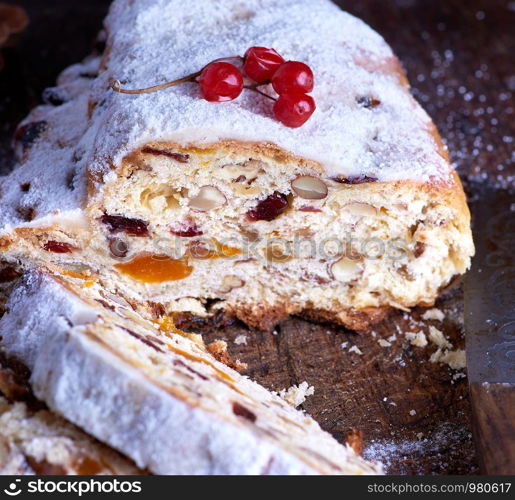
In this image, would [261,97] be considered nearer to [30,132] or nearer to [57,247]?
[57,247]

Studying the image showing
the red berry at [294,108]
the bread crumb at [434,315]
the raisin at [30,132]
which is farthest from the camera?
the raisin at [30,132]

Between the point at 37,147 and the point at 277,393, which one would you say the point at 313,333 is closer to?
the point at 277,393

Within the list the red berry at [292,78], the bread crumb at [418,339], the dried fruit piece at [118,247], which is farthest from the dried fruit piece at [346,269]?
the dried fruit piece at [118,247]

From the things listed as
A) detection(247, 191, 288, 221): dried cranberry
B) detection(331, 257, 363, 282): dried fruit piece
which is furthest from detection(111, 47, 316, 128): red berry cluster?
detection(331, 257, 363, 282): dried fruit piece

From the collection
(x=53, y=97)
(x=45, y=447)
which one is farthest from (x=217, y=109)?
(x=45, y=447)

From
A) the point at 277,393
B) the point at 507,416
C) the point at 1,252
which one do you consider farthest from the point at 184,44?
the point at 507,416

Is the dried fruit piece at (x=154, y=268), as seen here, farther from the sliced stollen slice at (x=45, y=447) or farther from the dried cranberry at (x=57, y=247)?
the sliced stollen slice at (x=45, y=447)

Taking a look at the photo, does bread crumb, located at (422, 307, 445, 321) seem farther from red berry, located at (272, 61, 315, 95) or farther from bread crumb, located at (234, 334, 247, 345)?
red berry, located at (272, 61, 315, 95)
